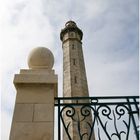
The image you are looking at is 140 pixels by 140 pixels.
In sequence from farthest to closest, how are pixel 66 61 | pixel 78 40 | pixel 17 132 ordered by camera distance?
1. pixel 78 40
2. pixel 66 61
3. pixel 17 132

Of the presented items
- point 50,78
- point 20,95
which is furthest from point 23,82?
point 50,78

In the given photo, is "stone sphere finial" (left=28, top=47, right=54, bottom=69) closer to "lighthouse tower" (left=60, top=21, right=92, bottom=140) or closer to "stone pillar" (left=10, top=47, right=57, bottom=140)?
"stone pillar" (left=10, top=47, right=57, bottom=140)

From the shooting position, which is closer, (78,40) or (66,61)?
(66,61)

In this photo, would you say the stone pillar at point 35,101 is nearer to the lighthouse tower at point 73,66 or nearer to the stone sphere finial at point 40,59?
the stone sphere finial at point 40,59

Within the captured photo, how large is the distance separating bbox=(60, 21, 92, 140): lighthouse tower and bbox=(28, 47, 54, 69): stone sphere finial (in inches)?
572

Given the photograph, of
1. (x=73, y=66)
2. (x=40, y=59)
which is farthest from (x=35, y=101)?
(x=73, y=66)

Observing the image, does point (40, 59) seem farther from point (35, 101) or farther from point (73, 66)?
point (73, 66)

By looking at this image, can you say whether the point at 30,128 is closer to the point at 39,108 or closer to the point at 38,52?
the point at 39,108

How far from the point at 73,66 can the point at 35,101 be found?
1918 centimetres

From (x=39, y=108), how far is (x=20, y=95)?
306 millimetres

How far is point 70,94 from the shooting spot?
19.3m

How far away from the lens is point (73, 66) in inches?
859

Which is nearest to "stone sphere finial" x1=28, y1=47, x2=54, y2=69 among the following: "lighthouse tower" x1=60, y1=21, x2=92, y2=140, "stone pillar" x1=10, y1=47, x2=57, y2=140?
"stone pillar" x1=10, y1=47, x2=57, y2=140

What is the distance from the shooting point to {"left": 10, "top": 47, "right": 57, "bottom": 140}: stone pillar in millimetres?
2431
